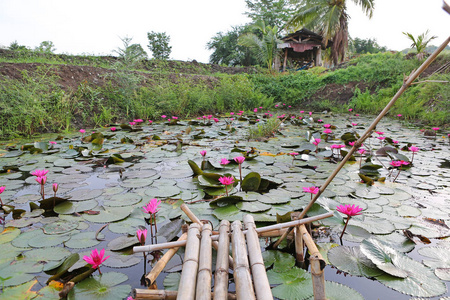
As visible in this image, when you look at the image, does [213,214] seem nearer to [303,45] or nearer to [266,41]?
[266,41]

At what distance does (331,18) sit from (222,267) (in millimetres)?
15673

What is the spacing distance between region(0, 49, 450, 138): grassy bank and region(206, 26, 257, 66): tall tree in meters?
10.3

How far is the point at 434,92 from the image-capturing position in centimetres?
524

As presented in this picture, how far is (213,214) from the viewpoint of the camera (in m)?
1.43

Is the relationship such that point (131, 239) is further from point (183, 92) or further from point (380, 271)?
point (183, 92)

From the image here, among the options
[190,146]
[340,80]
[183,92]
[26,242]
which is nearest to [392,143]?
[190,146]

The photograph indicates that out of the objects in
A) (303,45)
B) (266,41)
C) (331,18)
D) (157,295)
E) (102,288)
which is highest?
(331,18)

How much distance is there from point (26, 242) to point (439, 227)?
1989 millimetres

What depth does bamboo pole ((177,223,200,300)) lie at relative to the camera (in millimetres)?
692

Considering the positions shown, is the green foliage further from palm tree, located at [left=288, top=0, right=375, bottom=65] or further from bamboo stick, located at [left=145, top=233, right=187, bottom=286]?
bamboo stick, located at [left=145, top=233, right=187, bottom=286]

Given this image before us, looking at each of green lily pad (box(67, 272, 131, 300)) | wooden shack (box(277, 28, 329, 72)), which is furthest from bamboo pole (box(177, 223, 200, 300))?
wooden shack (box(277, 28, 329, 72))

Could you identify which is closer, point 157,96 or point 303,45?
point 157,96

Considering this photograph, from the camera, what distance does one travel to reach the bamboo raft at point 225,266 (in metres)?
0.67

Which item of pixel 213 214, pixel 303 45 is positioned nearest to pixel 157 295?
pixel 213 214
